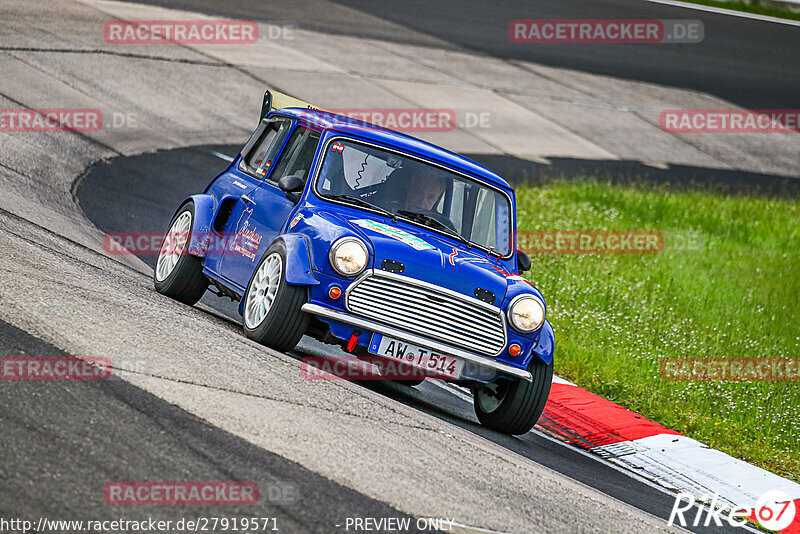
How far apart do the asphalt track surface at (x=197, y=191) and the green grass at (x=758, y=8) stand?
2209 cm

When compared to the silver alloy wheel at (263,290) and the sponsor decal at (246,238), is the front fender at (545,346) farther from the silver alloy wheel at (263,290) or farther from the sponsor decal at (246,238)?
the sponsor decal at (246,238)

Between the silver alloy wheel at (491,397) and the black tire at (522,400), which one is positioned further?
the silver alloy wheel at (491,397)

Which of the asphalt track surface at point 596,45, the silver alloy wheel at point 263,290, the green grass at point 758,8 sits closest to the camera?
the silver alloy wheel at point 263,290

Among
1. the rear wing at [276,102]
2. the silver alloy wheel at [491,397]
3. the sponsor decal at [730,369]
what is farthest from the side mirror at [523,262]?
the sponsor decal at [730,369]

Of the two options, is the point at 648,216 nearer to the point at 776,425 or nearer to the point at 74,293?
the point at 776,425

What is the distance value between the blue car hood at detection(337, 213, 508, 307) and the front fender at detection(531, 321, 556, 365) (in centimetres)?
49

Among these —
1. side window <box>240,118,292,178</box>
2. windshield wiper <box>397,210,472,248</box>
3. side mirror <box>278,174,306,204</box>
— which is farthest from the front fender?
side window <box>240,118,292,178</box>

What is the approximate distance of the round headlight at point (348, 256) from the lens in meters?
7.11

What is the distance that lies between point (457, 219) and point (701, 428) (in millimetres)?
2939

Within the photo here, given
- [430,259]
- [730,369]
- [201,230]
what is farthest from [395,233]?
[730,369]

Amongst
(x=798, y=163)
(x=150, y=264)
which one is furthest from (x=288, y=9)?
(x=150, y=264)

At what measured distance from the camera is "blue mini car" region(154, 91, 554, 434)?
7129 mm

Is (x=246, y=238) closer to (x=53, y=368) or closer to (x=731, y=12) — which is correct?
(x=53, y=368)

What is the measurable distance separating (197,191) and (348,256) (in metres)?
7.80
